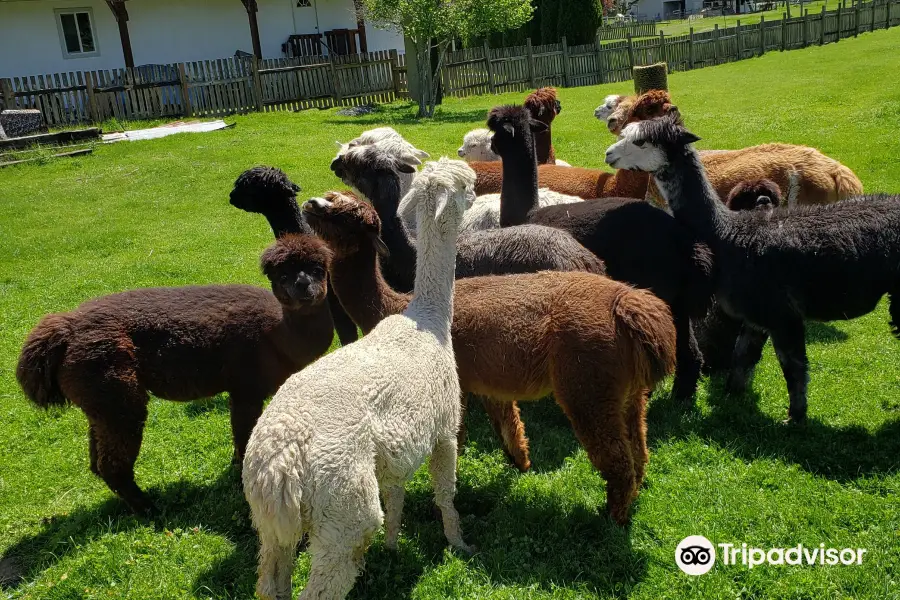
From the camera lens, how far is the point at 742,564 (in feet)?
12.1

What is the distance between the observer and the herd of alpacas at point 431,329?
3043mm

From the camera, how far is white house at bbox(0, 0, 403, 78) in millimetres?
22531

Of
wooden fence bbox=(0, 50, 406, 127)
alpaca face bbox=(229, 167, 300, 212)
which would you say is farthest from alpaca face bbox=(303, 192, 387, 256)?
wooden fence bbox=(0, 50, 406, 127)

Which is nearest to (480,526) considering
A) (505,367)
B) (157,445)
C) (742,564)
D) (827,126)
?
(505,367)

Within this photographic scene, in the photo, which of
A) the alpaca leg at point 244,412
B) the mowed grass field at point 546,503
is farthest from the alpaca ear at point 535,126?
the alpaca leg at point 244,412

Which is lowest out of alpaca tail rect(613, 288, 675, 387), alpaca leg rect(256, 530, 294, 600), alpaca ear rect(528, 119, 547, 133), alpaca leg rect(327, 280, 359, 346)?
alpaca leg rect(256, 530, 294, 600)

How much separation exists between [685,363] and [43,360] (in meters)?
4.36

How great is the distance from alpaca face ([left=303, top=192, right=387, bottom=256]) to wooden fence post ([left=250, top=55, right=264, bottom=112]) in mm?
18587

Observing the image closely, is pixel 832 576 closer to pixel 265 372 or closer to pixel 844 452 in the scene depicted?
pixel 844 452

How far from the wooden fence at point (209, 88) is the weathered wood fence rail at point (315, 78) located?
0.09 feet

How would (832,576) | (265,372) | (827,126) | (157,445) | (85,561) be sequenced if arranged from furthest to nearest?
1. (827,126)
2. (157,445)
3. (265,372)
4. (85,561)
5. (832,576)

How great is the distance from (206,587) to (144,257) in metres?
7.09

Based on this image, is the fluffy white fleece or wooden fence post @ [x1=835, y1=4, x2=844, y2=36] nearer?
the fluffy white fleece

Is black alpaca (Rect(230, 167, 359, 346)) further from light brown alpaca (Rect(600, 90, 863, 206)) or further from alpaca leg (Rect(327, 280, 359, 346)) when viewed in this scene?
light brown alpaca (Rect(600, 90, 863, 206))
